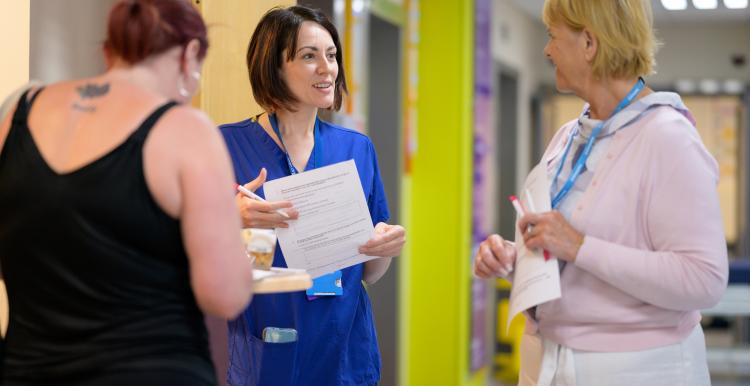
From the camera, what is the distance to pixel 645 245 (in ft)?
6.57

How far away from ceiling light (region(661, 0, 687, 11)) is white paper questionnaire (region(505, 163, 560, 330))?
7132 mm

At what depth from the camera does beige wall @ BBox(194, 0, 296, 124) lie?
2.69 m

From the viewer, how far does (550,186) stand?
7.04 feet

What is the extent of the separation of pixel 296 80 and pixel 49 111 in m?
0.91

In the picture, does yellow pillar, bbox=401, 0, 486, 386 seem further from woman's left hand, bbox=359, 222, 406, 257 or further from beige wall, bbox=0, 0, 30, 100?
beige wall, bbox=0, 0, 30, 100

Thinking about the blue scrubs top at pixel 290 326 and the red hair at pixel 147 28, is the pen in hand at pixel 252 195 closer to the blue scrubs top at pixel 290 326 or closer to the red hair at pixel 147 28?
the blue scrubs top at pixel 290 326

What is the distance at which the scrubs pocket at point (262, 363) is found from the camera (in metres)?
2.43

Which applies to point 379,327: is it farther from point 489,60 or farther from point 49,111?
point 49,111

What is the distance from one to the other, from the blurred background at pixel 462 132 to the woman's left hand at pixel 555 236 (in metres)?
1.15

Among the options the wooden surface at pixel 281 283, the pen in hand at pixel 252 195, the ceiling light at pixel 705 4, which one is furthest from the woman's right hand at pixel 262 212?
the ceiling light at pixel 705 4


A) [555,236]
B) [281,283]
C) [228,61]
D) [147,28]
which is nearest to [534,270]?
[555,236]

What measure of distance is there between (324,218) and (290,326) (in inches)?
12.7

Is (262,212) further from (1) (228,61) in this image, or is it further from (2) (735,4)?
(2) (735,4)

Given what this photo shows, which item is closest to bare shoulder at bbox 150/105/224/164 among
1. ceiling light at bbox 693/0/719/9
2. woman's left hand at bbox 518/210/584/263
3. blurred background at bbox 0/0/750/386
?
woman's left hand at bbox 518/210/584/263
